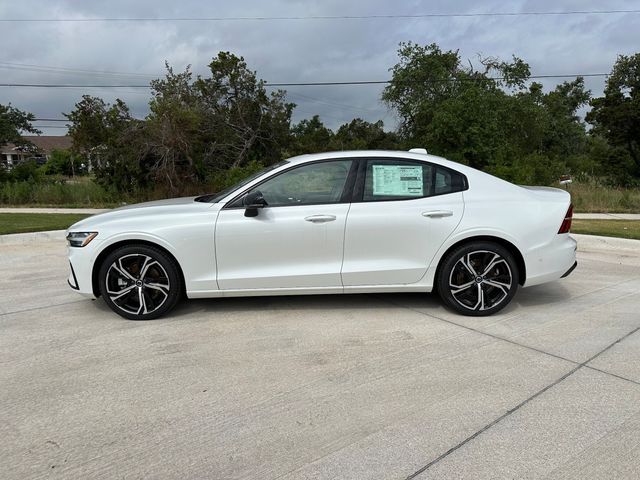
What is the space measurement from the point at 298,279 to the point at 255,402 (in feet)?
5.42

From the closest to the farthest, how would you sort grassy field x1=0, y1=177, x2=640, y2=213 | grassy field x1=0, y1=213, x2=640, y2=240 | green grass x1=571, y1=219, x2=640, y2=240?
green grass x1=571, y1=219, x2=640, y2=240 → grassy field x1=0, y1=213, x2=640, y2=240 → grassy field x1=0, y1=177, x2=640, y2=213

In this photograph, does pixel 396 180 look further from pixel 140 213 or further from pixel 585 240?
pixel 585 240

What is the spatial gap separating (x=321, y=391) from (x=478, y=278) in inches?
88.6

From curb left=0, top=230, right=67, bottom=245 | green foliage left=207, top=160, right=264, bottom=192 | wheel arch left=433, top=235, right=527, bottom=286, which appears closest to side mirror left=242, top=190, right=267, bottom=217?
wheel arch left=433, top=235, right=527, bottom=286

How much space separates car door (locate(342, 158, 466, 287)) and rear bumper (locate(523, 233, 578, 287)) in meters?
0.88

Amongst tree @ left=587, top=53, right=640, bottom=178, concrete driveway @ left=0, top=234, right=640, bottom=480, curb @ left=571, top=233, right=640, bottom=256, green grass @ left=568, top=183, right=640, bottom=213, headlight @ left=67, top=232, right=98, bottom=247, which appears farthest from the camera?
tree @ left=587, top=53, right=640, bottom=178

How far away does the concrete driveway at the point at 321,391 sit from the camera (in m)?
2.61

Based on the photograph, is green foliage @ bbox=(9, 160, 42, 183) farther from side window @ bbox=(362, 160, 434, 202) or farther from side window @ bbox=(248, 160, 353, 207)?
side window @ bbox=(362, 160, 434, 202)

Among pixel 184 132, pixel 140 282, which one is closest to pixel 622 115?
pixel 184 132

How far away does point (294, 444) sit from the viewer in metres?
2.76

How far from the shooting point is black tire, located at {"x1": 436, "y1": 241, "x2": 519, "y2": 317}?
4.79 meters

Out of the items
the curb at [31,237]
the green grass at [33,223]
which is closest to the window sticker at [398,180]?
the curb at [31,237]

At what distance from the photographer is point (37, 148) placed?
6881 cm

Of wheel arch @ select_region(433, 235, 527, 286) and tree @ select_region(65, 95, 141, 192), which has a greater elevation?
tree @ select_region(65, 95, 141, 192)
